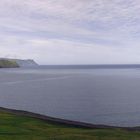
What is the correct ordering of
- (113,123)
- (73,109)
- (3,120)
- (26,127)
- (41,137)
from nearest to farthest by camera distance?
(41,137) → (26,127) → (3,120) → (113,123) → (73,109)

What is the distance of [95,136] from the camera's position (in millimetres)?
35906

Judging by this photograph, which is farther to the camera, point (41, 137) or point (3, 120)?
point (3, 120)

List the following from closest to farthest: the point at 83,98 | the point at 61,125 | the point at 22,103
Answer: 1. the point at 61,125
2. the point at 22,103
3. the point at 83,98

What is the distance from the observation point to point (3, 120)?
45.5 meters

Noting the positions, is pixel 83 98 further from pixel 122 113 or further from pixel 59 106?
pixel 122 113

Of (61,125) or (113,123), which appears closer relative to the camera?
(61,125)

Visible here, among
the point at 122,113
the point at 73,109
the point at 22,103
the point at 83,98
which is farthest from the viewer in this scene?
the point at 83,98

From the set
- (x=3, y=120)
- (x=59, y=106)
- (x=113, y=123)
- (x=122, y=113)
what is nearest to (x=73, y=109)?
(x=59, y=106)

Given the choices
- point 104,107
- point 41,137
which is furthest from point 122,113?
point 41,137

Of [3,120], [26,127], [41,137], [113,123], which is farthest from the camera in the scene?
[113,123]

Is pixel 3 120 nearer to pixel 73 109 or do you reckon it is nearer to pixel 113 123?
pixel 113 123

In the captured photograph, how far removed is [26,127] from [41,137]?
7.63 metres

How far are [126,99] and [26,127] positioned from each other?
155 ft

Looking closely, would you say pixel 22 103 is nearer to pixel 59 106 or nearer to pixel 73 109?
pixel 59 106
